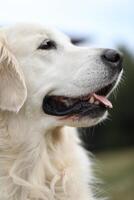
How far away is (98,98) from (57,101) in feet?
1.25

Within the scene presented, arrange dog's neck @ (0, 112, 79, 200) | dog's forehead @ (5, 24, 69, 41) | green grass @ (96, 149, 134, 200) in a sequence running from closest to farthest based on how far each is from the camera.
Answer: dog's neck @ (0, 112, 79, 200), dog's forehead @ (5, 24, 69, 41), green grass @ (96, 149, 134, 200)

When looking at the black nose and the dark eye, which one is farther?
the dark eye

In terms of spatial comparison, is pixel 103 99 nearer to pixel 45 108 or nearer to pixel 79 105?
pixel 79 105

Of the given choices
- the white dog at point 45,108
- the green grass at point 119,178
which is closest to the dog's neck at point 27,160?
the white dog at point 45,108

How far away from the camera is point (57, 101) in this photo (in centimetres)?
656

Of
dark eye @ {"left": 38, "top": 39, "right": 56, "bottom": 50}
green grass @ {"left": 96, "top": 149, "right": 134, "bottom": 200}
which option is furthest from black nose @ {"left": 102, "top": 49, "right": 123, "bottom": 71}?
green grass @ {"left": 96, "top": 149, "right": 134, "bottom": 200}

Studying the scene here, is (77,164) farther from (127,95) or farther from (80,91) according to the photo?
(127,95)

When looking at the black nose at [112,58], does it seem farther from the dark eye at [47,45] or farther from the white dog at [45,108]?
the dark eye at [47,45]

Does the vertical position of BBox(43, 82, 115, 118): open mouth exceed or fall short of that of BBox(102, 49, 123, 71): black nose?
it falls short

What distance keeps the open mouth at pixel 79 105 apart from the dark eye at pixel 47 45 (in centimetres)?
52

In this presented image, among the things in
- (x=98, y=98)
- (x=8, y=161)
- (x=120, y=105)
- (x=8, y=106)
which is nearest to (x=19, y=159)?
(x=8, y=161)

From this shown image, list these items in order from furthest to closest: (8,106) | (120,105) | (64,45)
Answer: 1. (120,105)
2. (64,45)
3. (8,106)

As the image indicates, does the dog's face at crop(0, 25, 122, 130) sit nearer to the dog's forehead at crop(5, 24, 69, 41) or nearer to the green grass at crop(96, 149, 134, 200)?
the dog's forehead at crop(5, 24, 69, 41)

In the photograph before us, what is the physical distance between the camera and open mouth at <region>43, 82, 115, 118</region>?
21.2 feet
